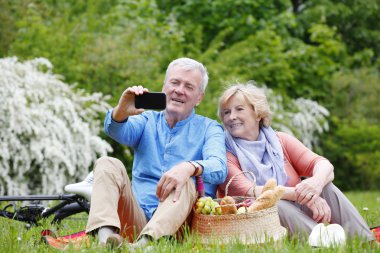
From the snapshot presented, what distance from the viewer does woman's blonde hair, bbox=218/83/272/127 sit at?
13.9 feet

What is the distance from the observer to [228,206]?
3453 mm

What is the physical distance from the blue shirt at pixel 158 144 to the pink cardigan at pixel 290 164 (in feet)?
→ 0.41

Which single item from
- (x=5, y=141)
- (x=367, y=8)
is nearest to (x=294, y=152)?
(x=5, y=141)

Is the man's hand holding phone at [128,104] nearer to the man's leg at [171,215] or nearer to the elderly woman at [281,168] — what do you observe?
the man's leg at [171,215]

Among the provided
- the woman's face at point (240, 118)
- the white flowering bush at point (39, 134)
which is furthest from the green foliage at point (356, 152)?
the woman's face at point (240, 118)

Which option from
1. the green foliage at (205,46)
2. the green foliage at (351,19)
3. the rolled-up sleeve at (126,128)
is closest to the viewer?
the rolled-up sleeve at (126,128)

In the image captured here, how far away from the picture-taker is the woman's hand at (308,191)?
12.5 feet

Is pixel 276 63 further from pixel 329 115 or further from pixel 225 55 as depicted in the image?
pixel 329 115

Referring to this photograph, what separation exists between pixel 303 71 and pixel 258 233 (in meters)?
9.43

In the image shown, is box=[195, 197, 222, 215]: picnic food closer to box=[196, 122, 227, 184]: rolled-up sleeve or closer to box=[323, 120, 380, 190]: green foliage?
box=[196, 122, 227, 184]: rolled-up sleeve

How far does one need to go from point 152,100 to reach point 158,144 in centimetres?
38

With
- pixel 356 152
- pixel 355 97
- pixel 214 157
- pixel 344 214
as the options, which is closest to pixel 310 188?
pixel 344 214

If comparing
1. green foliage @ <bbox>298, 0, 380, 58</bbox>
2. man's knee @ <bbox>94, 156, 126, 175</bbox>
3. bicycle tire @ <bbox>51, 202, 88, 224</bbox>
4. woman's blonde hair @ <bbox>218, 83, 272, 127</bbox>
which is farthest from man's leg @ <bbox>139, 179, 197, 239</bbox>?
green foliage @ <bbox>298, 0, 380, 58</bbox>

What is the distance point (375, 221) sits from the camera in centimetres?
506
